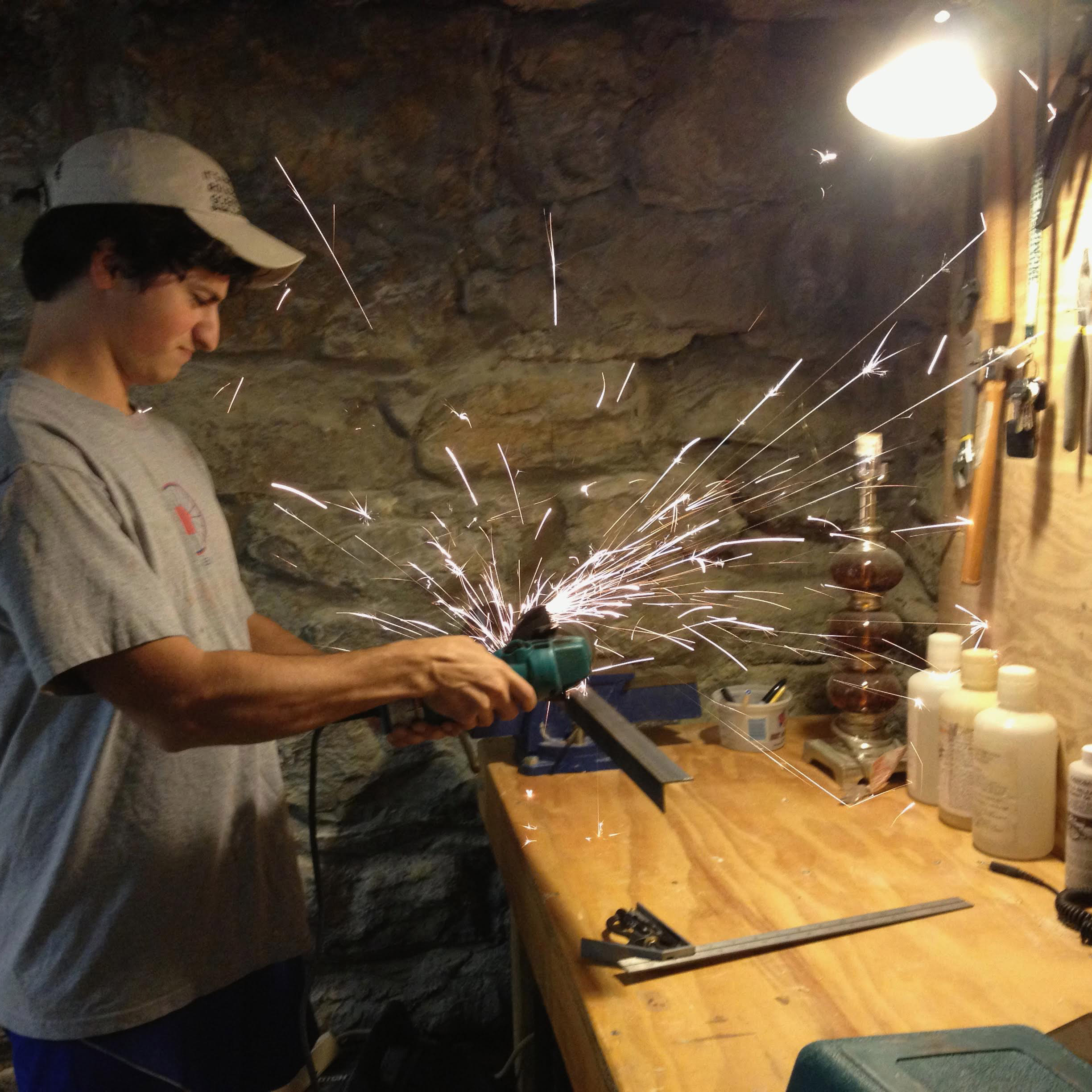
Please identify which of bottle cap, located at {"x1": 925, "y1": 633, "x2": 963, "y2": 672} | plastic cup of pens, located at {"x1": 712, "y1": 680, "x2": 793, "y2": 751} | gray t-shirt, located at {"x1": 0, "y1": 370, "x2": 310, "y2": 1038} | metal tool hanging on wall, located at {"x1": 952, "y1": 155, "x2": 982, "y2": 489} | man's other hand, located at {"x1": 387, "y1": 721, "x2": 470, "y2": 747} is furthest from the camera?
plastic cup of pens, located at {"x1": 712, "y1": 680, "x2": 793, "y2": 751}

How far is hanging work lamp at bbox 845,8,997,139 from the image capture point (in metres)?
1.01

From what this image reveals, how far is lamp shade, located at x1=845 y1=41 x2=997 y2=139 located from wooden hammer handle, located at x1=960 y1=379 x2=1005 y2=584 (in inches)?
14.4

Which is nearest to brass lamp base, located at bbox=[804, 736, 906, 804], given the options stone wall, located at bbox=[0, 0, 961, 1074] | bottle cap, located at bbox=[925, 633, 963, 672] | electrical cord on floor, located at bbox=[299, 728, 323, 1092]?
bottle cap, located at bbox=[925, 633, 963, 672]

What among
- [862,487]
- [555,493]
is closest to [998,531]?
[862,487]

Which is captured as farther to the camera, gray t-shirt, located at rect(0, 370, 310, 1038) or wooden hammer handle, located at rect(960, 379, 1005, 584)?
wooden hammer handle, located at rect(960, 379, 1005, 584)

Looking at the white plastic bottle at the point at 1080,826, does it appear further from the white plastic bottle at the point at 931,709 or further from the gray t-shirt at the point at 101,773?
the gray t-shirt at the point at 101,773

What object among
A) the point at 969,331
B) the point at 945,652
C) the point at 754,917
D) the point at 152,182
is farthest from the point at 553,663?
the point at 969,331

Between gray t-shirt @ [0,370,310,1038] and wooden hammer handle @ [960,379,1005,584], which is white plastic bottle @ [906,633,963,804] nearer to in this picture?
wooden hammer handle @ [960,379,1005,584]

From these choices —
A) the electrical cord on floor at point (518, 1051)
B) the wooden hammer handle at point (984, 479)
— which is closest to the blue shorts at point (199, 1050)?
the electrical cord on floor at point (518, 1051)

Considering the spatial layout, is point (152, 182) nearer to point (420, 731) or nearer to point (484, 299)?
point (484, 299)

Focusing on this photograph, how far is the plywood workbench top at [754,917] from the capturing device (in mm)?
775

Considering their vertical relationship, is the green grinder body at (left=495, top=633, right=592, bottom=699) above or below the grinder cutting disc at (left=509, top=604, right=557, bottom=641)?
below

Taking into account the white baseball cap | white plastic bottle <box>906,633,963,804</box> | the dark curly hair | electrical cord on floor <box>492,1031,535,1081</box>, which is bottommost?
electrical cord on floor <box>492,1031,535,1081</box>

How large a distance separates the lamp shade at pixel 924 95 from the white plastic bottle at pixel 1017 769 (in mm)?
740
